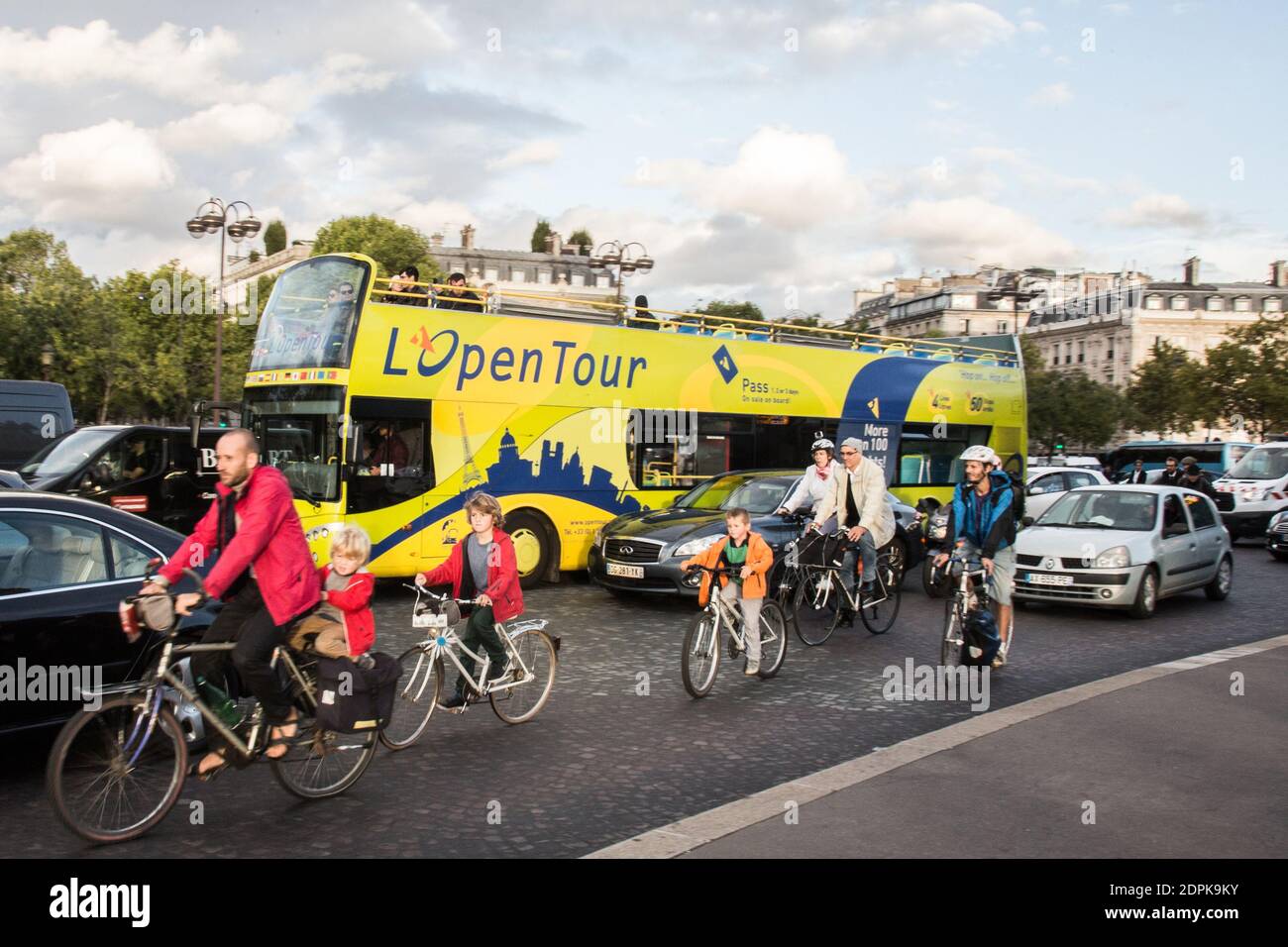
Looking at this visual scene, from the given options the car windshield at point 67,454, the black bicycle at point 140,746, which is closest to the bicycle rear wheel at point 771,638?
the black bicycle at point 140,746

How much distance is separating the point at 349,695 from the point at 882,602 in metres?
6.83

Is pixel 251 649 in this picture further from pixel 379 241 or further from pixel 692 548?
pixel 379 241

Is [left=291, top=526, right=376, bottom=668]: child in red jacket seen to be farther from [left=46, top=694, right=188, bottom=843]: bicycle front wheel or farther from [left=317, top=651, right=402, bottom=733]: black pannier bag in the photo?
[left=46, top=694, right=188, bottom=843]: bicycle front wheel

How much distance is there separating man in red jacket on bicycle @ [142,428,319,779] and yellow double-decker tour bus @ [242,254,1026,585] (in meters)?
6.91

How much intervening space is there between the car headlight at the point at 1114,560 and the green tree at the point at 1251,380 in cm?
5262

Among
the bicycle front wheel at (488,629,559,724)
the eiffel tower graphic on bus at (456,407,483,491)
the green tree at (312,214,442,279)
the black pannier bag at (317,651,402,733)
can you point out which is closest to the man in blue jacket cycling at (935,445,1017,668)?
the bicycle front wheel at (488,629,559,724)

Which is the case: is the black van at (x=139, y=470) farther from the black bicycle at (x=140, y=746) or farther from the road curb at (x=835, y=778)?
the road curb at (x=835, y=778)

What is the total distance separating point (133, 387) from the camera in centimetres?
4809

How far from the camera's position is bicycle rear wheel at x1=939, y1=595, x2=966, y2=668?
8727 mm

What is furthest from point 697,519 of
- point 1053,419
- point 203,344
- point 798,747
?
point 1053,419

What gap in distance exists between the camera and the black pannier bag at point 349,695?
17.9 feet

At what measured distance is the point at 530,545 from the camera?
14.1 metres
